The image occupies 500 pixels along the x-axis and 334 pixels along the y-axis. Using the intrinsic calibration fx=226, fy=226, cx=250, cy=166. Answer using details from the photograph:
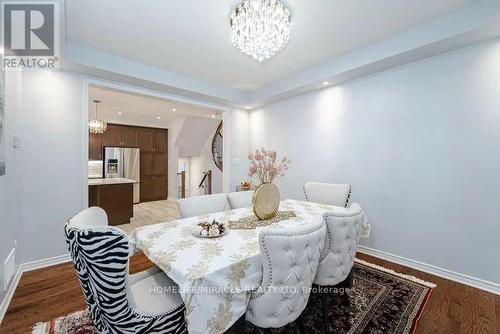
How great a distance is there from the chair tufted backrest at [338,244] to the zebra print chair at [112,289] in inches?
36.9

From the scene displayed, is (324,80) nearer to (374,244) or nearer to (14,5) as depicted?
(374,244)

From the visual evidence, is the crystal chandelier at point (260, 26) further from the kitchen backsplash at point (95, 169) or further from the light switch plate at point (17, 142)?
the kitchen backsplash at point (95, 169)

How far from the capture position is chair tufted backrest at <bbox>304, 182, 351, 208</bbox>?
267 centimetres

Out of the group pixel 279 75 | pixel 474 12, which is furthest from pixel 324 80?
pixel 474 12

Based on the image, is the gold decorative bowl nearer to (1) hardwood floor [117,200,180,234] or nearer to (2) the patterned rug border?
(2) the patterned rug border

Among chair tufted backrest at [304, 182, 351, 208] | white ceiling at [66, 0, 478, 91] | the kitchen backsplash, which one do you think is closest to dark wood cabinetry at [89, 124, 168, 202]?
the kitchen backsplash

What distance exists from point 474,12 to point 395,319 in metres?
2.69

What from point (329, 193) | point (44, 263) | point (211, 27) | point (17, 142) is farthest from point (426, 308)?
point (17, 142)

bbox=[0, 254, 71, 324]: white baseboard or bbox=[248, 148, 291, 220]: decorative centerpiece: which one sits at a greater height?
bbox=[248, 148, 291, 220]: decorative centerpiece

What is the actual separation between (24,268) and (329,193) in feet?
11.8

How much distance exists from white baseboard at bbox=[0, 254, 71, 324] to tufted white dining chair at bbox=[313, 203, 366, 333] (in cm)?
246

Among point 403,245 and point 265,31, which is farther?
point 403,245

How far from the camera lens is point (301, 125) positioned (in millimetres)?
3818

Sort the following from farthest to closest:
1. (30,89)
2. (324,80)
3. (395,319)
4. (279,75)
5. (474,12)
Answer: (279,75)
(324,80)
(30,89)
(474,12)
(395,319)
